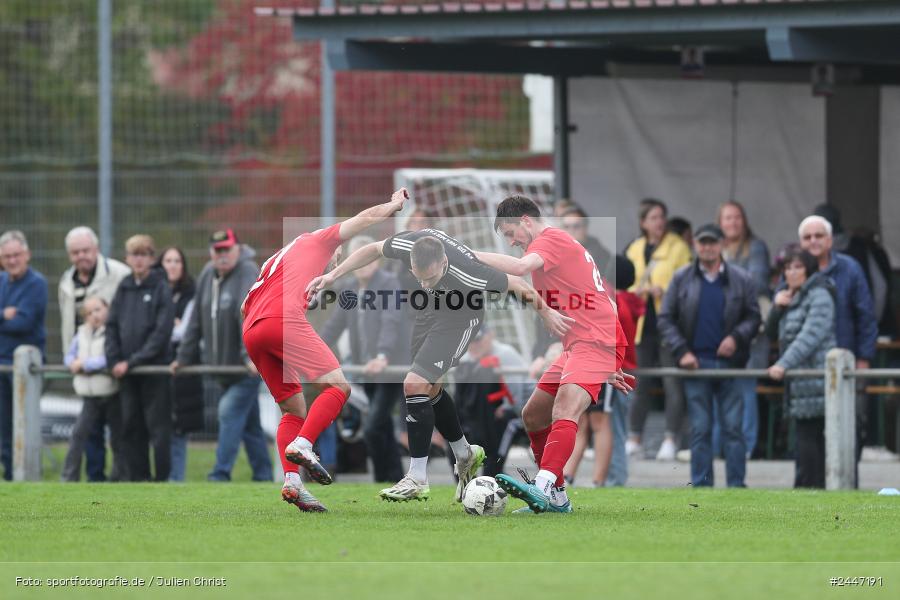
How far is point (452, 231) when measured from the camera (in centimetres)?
2014

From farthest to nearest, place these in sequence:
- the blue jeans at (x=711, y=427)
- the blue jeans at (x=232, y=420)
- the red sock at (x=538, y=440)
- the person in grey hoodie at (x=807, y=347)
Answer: the blue jeans at (x=232, y=420), the blue jeans at (x=711, y=427), the person in grey hoodie at (x=807, y=347), the red sock at (x=538, y=440)

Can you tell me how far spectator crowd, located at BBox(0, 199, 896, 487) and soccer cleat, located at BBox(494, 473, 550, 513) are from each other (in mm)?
3456

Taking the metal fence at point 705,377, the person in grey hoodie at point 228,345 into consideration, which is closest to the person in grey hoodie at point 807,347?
the metal fence at point 705,377

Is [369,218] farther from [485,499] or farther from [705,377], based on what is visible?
[705,377]

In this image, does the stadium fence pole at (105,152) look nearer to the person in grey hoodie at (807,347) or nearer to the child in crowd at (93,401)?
the child in crowd at (93,401)

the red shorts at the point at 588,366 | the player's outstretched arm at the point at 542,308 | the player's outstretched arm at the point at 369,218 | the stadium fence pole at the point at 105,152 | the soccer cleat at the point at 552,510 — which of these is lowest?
the soccer cleat at the point at 552,510

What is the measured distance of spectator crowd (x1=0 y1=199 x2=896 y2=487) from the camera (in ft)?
42.1

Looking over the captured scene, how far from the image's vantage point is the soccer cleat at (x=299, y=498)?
9.40 metres

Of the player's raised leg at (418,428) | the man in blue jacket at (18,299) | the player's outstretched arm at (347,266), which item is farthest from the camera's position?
the man in blue jacket at (18,299)

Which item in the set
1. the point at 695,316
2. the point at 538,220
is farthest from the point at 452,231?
the point at 538,220

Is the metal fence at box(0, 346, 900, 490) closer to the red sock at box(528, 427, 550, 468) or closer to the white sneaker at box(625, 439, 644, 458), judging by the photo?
the white sneaker at box(625, 439, 644, 458)

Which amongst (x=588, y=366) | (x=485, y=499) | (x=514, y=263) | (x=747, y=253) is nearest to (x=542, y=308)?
(x=514, y=263)

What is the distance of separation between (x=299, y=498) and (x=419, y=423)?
920 mm

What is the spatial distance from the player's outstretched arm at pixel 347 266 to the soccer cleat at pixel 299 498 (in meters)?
1.11
